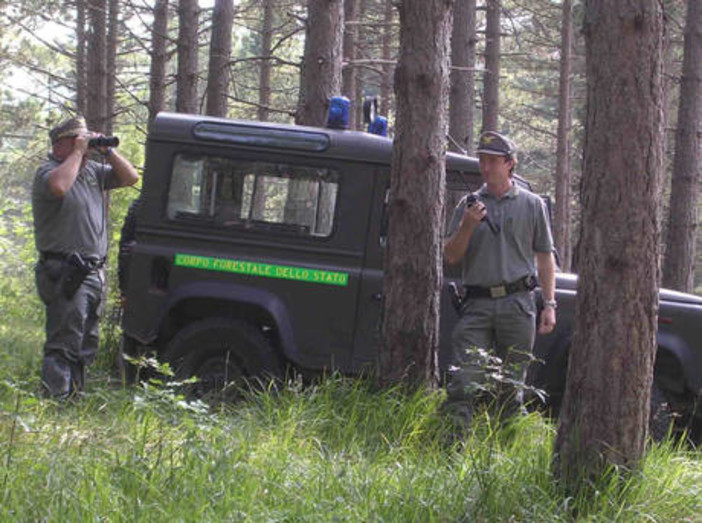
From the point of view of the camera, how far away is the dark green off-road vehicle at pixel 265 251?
254 inches

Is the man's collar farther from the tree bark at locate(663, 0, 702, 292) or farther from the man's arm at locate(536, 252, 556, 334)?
the tree bark at locate(663, 0, 702, 292)

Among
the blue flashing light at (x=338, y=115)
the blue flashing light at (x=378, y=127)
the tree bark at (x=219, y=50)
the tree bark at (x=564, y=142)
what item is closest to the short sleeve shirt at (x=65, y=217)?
the blue flashing light at (x=338, y=115)

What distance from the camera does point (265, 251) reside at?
21.4ft

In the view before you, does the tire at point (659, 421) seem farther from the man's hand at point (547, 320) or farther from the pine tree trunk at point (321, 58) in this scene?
the pine tree trunk at point (321, 58)

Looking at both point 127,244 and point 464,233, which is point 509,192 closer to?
point 464,233

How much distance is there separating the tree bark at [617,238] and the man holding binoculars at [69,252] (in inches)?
134

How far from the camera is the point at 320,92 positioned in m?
9.45

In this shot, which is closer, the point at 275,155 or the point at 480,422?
the point at 480,422

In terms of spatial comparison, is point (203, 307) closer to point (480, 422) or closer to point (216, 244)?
point (216, 244)

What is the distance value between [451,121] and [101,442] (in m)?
12.1

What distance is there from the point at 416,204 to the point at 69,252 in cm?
236

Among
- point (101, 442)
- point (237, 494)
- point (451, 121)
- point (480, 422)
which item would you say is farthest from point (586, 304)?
point (451, 121)

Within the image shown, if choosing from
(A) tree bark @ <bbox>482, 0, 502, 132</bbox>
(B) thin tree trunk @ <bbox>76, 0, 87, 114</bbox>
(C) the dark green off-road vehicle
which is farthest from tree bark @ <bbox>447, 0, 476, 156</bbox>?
(C) the dark green off-road vehicle

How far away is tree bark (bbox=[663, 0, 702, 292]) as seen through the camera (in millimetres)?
12828
